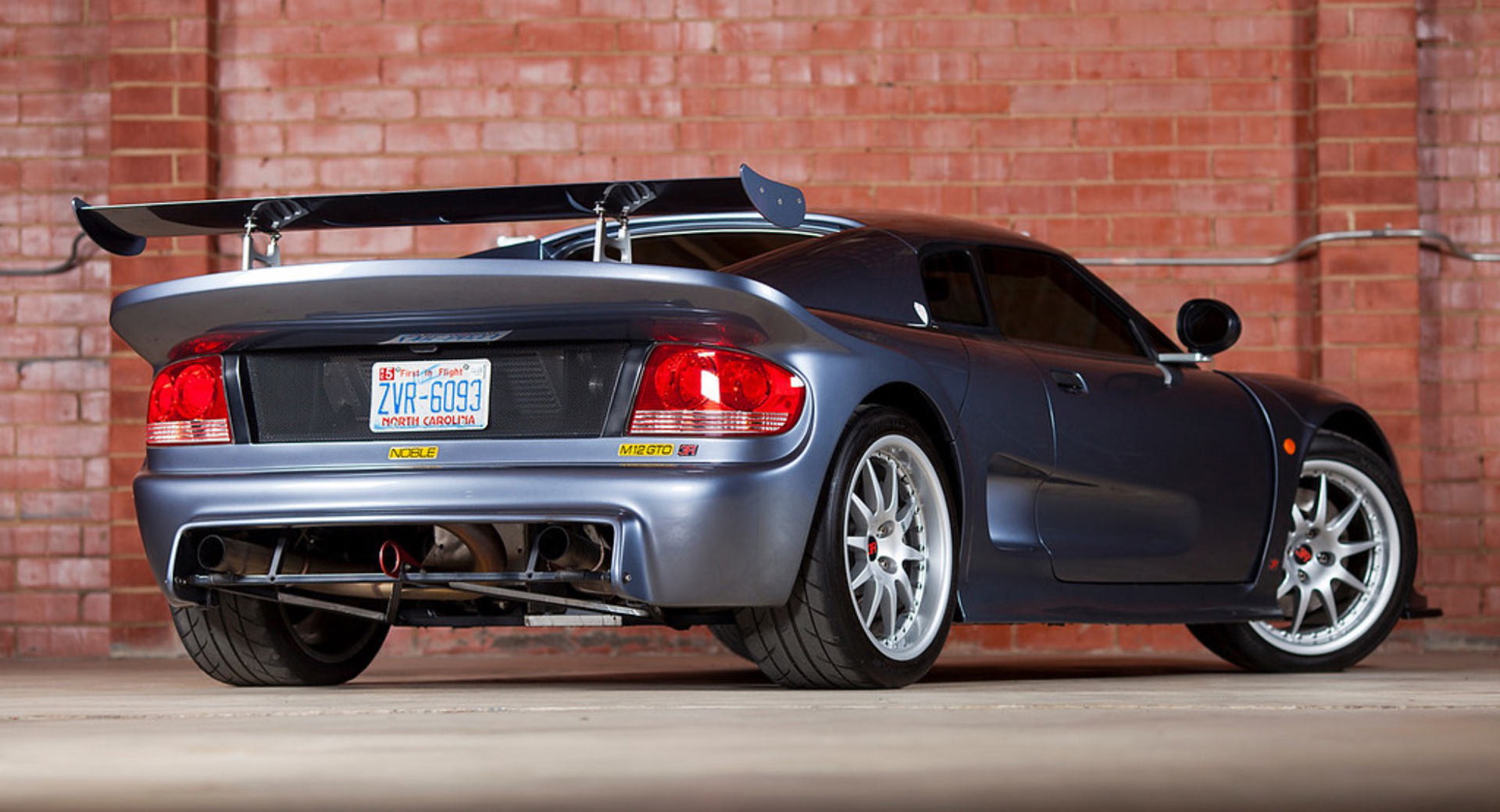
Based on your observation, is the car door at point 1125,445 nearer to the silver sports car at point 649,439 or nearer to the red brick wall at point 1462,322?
the silver sports car at point 649,439

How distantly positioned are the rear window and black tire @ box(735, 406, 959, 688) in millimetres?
761

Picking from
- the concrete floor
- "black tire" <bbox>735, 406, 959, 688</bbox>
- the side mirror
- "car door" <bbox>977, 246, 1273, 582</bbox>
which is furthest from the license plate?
the side mirror

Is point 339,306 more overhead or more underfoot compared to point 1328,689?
more overhead

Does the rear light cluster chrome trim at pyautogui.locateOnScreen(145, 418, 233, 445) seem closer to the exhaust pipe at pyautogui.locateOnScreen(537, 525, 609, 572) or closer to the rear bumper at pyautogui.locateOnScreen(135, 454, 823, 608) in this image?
the rear bumper at pyautogui.locateOnScreen(135, 454, 823, 608)

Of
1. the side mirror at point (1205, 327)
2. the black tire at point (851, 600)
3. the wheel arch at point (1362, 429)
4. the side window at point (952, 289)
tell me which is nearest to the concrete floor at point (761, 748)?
the black tire at point (851, 600)

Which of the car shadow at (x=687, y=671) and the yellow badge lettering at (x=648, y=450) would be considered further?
the car shadow at (x=687, y=671)

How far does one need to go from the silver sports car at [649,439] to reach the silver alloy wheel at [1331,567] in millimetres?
695

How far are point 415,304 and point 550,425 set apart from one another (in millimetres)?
429

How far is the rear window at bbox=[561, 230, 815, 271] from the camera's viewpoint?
557 centimetres

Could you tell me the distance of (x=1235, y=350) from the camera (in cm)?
905

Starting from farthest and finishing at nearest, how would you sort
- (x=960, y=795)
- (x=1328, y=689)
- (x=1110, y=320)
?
(x=1110, y=320) → (x=1328, y=689) → (x=960, y=795)

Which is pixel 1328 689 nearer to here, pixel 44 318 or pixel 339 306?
pixel 339 306

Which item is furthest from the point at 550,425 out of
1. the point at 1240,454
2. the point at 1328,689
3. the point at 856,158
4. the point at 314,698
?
the point at 856,158

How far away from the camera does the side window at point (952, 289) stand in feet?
17.7
